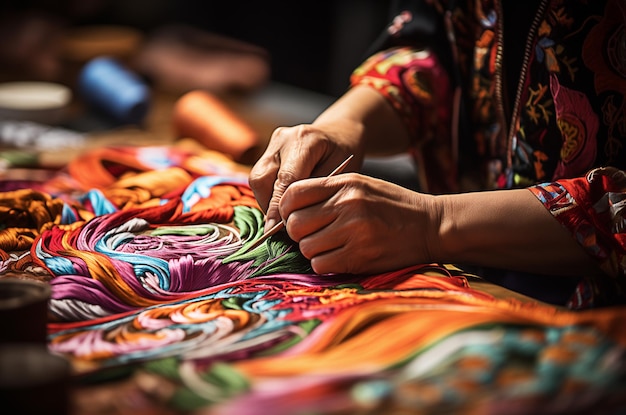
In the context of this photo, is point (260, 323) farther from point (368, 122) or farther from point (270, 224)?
point (368, 122)

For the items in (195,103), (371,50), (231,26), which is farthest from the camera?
(231,26)

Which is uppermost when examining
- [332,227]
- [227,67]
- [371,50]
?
[371,50]

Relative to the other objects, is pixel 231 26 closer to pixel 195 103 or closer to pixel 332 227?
pixel 195 103

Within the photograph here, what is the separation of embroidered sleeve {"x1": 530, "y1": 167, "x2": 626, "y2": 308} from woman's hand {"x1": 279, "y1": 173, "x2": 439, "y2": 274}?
0.44ft

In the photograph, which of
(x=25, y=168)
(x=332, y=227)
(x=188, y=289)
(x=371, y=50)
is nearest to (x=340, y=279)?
(x=332, y=227)

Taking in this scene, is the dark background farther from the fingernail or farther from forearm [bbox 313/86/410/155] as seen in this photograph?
the fingernail

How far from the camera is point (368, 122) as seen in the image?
3.69ft

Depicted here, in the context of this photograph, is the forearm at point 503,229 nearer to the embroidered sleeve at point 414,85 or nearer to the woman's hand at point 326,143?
the woman's hand at point 326,143

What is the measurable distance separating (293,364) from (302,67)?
2.03 metres

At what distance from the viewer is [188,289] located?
0.84m

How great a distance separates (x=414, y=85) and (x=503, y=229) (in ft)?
1.33

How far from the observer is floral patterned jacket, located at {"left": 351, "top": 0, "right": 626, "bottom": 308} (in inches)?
33.6

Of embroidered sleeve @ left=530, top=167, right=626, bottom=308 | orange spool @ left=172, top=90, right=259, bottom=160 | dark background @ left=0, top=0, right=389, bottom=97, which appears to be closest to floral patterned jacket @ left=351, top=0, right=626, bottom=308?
embroidered sleeve @ left=530, top=167, right=626, bottom=308

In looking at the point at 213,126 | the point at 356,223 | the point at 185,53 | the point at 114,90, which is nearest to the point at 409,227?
the point at 356,223
